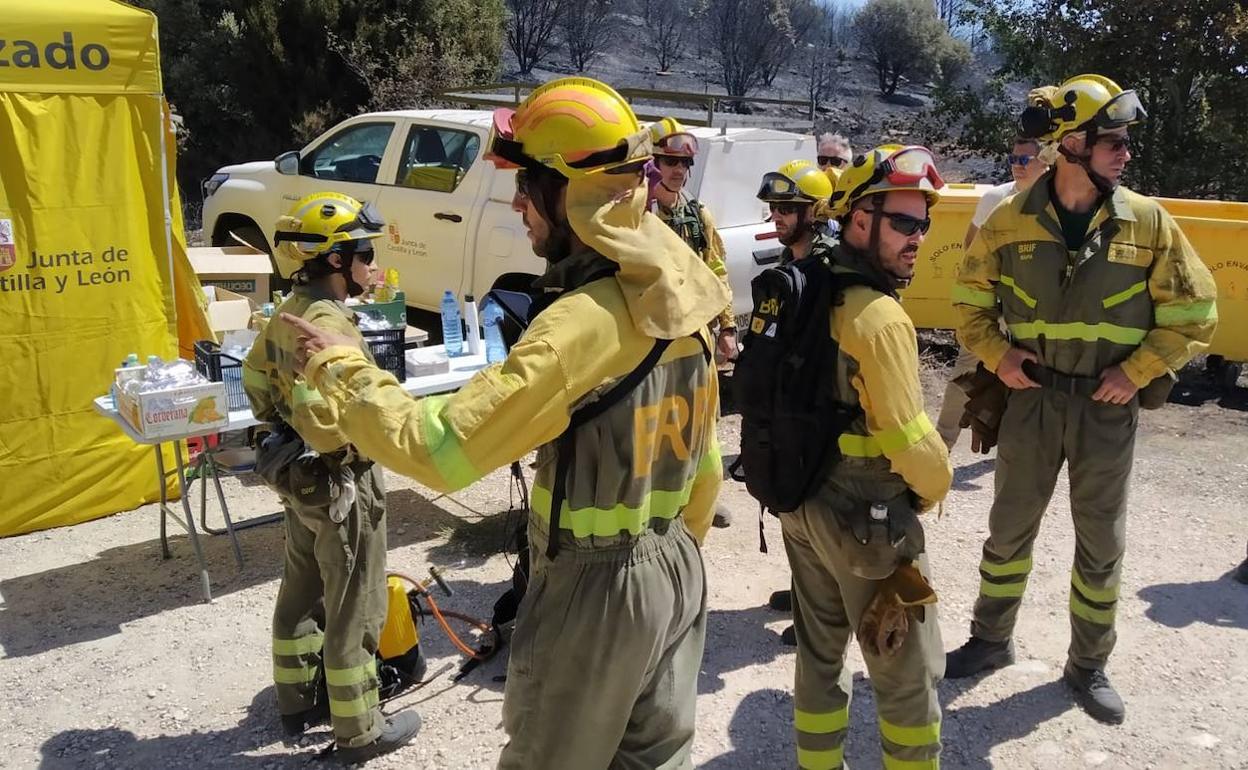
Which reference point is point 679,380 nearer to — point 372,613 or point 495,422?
point 495,422

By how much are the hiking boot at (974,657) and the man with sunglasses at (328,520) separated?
2.34m

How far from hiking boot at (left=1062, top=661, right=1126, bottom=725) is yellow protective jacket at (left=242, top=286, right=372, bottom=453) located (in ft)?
10.3

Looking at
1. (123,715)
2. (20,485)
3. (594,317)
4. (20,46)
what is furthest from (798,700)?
(20,46)

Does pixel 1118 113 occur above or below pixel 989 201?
above

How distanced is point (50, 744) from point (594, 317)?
3268 mm

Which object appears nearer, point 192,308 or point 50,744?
point 50,744

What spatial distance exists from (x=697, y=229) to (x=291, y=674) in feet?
10.5

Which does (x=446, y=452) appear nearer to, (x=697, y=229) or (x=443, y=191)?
(x=697, y=229)

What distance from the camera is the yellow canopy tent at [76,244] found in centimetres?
529

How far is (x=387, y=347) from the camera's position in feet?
16.3

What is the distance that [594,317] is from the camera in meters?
2.07

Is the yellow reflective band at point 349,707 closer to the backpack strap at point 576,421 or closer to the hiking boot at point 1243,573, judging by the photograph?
the backpack strap at point 576,421

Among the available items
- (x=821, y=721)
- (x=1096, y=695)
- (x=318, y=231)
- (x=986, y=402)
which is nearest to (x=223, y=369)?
(x=318, y=231)

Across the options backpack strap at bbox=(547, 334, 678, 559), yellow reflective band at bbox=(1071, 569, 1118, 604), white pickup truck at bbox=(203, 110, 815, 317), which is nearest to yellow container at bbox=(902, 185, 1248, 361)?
white pickup truck at bbox=(203, 110, 815, 317)
